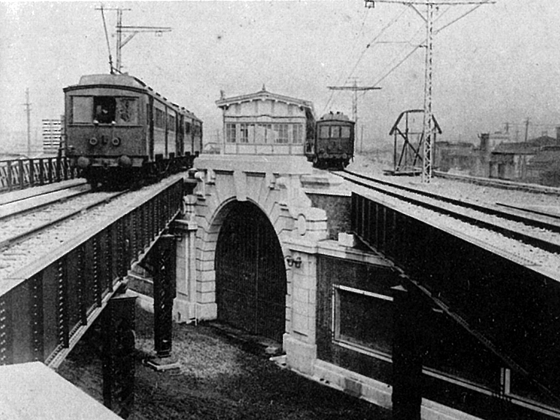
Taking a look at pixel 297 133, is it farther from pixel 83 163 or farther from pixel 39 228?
pixel 39 228

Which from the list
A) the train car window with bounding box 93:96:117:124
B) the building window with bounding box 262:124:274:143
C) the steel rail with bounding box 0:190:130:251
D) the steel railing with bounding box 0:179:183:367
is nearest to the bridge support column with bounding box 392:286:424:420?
the steel railing with bounding box 0:179:183:367

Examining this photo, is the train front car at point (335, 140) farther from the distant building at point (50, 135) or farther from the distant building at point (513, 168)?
the distant building at point (50, 135)

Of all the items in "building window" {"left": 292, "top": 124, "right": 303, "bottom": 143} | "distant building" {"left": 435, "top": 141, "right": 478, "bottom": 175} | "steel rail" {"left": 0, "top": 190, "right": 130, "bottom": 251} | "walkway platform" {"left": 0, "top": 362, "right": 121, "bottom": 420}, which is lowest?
"steel rail" {"left": 0, "top": 190, "right": 130, "bottom": 251}

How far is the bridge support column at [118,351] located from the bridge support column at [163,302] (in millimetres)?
6193

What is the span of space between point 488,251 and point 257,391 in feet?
35.8

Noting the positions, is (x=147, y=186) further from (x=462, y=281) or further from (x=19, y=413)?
(x=19, y=413)

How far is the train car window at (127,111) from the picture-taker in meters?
20.0

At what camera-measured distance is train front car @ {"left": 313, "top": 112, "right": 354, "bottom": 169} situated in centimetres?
3925

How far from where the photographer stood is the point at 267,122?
5169 centimetres

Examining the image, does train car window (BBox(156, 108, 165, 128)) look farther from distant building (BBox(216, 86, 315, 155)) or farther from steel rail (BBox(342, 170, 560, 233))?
distant building (BBox(216, 86, 315, 155))

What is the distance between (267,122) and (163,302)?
33.0m

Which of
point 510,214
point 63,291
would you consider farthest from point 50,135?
point 63,291

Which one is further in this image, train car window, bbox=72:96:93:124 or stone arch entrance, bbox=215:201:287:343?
stone arch entrance, bbox=215:201:287:343

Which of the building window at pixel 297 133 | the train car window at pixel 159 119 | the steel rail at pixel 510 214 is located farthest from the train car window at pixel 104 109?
the building window at pixel 297 133
